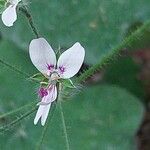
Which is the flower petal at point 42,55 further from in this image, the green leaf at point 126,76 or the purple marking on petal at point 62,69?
the green leaf at point 126,76

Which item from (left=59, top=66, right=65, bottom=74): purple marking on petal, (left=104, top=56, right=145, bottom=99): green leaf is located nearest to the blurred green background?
(left=104, top=56, right=145, bottom=99): green leaf

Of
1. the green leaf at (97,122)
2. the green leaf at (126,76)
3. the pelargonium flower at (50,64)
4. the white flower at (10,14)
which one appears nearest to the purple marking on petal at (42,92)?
the pelargonium flower at (50,64)

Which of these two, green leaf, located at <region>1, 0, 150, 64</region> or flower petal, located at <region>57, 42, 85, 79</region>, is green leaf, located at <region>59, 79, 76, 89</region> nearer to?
flower petal, located at <region>57, 42, 85, 79</region>

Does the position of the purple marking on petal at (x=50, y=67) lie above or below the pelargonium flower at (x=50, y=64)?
above

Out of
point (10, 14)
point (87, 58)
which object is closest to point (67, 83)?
point (10, 14)

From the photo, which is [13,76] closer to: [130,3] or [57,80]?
[130,3]

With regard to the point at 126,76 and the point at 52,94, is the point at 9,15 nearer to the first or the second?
the point at 52,94

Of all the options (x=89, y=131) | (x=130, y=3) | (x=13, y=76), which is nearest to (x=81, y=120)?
(x=89, y=131)
